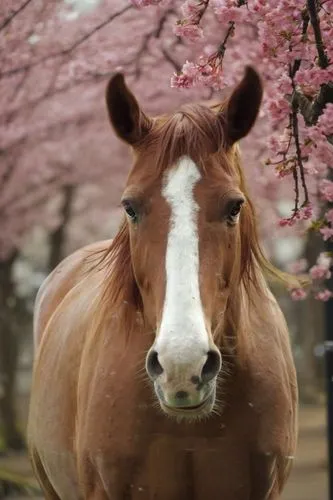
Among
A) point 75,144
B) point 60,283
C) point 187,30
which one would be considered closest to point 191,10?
point 187,30

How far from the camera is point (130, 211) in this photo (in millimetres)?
4000

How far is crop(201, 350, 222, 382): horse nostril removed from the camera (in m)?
3.58

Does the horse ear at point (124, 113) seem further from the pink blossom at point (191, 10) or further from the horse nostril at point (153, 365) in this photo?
the horse nostril at point (153, 365)

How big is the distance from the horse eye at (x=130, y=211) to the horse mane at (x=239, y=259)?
0.50 ft

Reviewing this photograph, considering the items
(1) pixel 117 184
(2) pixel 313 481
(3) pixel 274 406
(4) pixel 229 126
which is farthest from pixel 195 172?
(1) pixel 117 184

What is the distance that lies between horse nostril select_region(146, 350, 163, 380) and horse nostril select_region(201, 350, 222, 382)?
14 centimetres

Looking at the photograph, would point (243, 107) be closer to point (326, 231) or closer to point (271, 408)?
point (271, 408)

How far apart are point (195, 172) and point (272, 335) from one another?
3.22 feet

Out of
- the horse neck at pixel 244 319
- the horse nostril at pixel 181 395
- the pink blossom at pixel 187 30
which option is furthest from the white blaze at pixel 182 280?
the pink blossom at pixel 187 30

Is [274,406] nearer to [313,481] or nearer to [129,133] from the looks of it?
[129,133]

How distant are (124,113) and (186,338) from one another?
3.31 feet

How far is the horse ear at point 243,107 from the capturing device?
13.1ft

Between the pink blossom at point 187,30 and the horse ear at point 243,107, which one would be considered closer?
the horse ear at point 243,107

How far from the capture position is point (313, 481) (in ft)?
43.7
